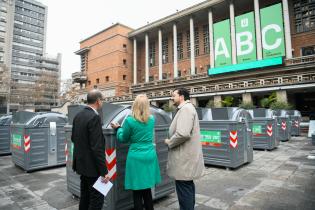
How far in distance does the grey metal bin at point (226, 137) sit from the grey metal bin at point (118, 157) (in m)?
2.85

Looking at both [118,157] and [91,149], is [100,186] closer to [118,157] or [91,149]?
[91,149]

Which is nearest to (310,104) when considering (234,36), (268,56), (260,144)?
(268,56)

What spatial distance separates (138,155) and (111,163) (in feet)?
2.41

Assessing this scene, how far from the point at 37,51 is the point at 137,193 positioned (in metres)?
86.8

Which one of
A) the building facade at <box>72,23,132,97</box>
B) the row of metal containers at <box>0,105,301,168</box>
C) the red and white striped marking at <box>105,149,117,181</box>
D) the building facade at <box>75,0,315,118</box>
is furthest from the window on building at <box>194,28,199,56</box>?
the red and white striped marking at <box>105,149,117,181</box>

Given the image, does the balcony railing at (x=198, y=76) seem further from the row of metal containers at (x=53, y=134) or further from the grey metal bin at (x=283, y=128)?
the row of metal containers at (x=53, y=134)

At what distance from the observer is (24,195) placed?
4281 millimetres

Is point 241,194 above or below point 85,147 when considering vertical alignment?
below

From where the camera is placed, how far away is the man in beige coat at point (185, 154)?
112 inches

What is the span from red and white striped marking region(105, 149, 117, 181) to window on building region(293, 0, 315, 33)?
3212 cm

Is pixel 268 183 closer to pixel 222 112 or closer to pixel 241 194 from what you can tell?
pixel 241 194

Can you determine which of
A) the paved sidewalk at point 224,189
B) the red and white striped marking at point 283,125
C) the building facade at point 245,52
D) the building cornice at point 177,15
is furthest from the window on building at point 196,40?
the paved sidewalk at point 224,189

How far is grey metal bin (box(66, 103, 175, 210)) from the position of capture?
130 inches

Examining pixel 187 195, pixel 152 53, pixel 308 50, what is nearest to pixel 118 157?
pixel 187 195
